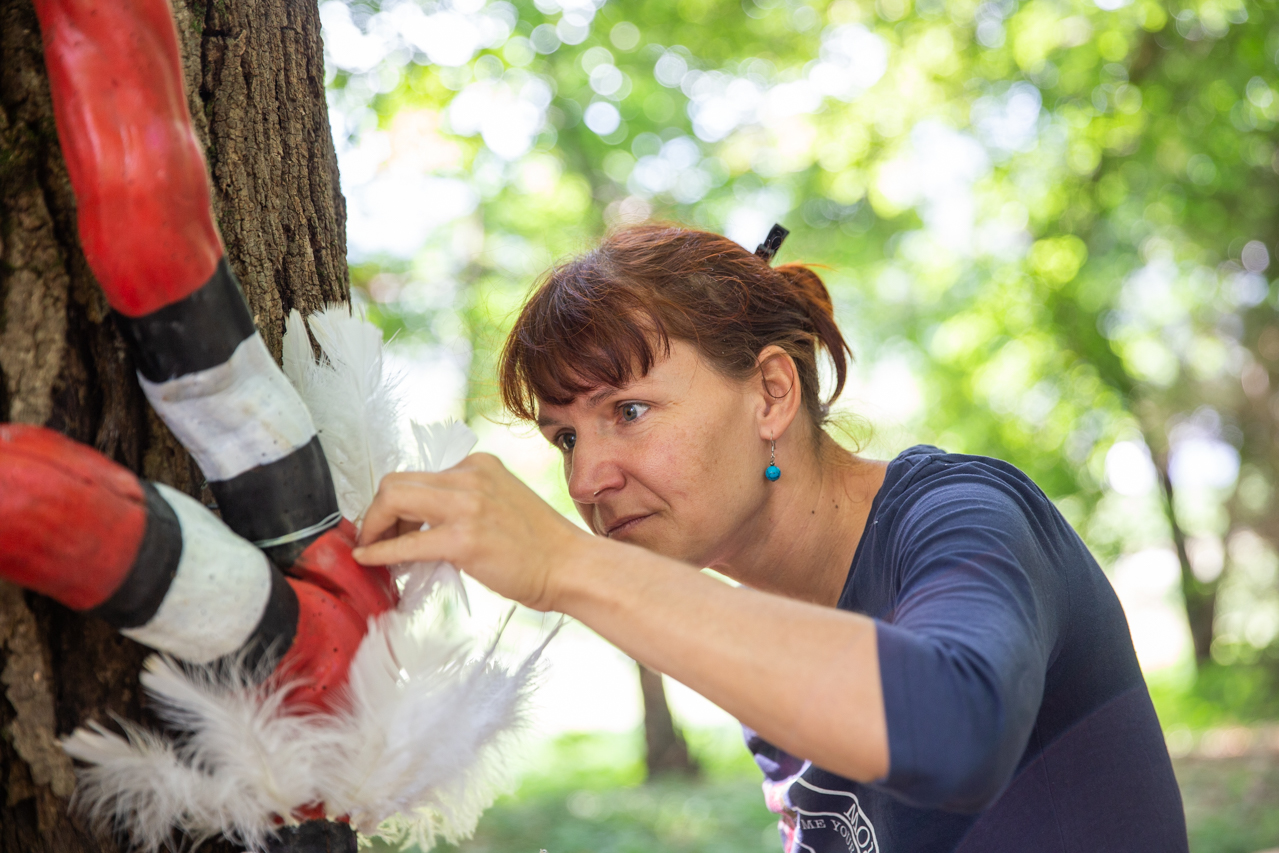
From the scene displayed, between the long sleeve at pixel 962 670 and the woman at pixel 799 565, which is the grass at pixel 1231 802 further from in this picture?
the long sleeve at pixel 962 670

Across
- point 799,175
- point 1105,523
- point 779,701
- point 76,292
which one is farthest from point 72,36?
point 1105,523

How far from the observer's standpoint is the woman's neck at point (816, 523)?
6.31 ft

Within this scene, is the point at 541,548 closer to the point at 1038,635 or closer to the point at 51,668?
the point at 51,668

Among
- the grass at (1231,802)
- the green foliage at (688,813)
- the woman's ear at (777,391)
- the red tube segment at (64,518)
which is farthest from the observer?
the green foliage at (688,813)

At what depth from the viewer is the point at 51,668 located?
3.12 feet

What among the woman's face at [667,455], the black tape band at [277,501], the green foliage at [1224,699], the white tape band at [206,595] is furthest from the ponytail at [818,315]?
the green foliage at [1224,699]

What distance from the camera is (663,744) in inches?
319

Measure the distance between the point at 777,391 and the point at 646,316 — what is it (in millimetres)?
381

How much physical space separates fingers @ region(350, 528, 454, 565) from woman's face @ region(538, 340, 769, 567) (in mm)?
722

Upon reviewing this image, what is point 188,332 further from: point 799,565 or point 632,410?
point 799,565

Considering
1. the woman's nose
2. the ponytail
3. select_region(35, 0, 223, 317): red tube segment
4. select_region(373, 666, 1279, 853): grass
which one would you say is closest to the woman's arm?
select_region(35, 0, 223, 317): red tube segment

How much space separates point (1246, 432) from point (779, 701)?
1084cm

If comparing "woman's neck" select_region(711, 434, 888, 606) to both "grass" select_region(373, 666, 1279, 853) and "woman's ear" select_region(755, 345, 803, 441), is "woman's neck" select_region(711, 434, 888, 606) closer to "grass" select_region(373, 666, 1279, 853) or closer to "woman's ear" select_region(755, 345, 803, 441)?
"woman's ear" select_region(755, 345, 803, 441)

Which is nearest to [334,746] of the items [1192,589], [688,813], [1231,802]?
[688,813]
